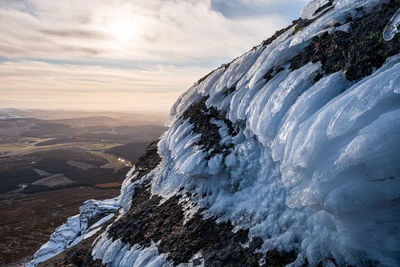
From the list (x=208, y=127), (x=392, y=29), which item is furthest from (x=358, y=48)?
(x=208, y=127)

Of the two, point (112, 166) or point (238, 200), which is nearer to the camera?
point (238, 200)

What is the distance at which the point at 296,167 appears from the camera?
589 centimetres

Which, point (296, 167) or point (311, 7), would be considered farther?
point (311, 7)

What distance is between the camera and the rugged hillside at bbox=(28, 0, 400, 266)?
4.61m

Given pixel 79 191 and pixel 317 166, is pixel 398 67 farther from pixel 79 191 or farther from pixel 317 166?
pixel 79 191

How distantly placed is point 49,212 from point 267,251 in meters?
69.1

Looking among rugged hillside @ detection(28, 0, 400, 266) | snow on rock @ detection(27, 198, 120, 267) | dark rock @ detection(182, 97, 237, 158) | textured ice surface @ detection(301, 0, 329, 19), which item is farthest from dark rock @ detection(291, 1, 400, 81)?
snow on rock @ detection(27, 198, 120, 267)

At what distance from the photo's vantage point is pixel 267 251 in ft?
21.5

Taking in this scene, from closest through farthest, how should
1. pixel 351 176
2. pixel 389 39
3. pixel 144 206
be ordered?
pixel 351 176
pixel 389 39
pixel 144 206

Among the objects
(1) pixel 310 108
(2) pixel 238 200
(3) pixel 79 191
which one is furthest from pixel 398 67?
(3) pixel 79 191

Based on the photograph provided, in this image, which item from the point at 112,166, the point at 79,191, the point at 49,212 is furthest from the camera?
the point at 112,166

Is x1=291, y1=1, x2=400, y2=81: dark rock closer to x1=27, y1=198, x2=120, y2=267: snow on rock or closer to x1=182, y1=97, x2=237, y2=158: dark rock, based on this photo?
x1=182, y1=97, x2=237, y2=158: dark rock

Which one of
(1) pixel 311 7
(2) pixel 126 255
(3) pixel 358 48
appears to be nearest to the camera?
(3) pixel 358 48

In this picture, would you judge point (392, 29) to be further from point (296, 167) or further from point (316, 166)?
point (296, 167)
